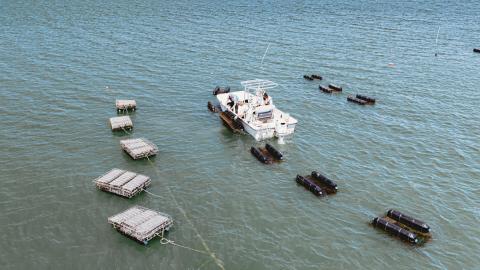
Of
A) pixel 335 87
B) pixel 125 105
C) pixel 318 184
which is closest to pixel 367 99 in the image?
pixel 335 87

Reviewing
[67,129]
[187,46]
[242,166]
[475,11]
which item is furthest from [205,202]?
A: [475,11]

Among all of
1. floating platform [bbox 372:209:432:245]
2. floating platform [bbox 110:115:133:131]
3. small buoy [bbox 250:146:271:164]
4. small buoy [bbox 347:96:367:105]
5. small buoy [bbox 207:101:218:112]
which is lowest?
floating platform [bbox 372:209:432:245]

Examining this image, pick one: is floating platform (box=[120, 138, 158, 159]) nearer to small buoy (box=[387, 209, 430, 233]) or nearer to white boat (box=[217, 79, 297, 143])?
white boat (box=[217, 79, 297, 143])

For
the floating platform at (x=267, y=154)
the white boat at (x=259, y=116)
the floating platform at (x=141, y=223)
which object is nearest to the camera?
the floating platform at (x=141, y=223)

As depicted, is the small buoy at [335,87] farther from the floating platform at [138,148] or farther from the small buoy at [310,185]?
the floating platform at [138,148]

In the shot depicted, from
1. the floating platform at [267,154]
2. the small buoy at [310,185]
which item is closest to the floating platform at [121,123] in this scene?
the floating platform at [267,154]

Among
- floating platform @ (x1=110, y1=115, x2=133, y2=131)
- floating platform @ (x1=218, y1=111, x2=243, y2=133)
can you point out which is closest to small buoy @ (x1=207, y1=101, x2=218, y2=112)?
floating platform @ (x1=218, y1=111, x2=243, y2=133)
